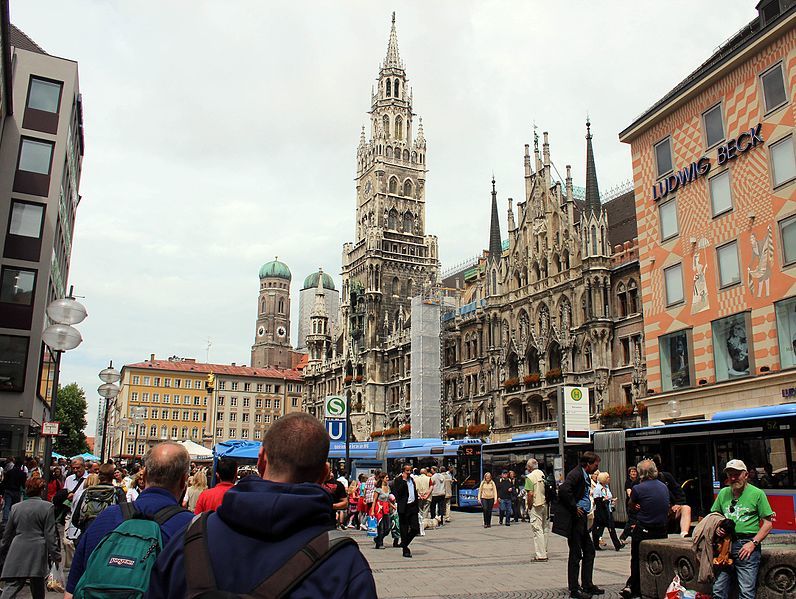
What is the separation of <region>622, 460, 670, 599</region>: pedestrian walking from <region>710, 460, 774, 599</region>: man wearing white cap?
232cm

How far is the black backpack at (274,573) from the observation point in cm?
246

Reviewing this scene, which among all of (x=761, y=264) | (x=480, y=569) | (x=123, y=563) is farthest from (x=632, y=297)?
(x=123, y=563)

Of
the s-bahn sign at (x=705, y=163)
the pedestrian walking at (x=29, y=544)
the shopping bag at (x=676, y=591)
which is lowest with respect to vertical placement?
the shopping bag at (x=676, y=591)

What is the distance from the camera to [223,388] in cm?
10700

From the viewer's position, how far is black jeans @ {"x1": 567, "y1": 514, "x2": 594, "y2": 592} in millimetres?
10703

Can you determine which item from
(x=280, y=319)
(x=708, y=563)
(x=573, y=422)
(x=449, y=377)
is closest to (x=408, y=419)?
(x=449, y=377)

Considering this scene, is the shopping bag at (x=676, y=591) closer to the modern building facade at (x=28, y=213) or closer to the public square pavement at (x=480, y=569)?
the public square pavement at (x=480, y=569)

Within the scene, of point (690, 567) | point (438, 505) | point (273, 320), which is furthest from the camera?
point (273, 320)

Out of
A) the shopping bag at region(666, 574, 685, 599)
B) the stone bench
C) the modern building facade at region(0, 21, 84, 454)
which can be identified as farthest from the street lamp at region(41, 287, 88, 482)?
the modern building facade at region(0, 21, 84, 454)

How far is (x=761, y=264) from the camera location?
25.9 metres

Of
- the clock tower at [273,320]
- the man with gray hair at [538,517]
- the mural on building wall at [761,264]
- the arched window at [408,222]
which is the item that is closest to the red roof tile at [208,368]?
the clock tower at [273,320]

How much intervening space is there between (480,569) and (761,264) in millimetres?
17562

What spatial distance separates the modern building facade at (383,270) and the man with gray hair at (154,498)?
Answer: 64.5 metres

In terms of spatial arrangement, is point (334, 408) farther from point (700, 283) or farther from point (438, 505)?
point (700, 283)
